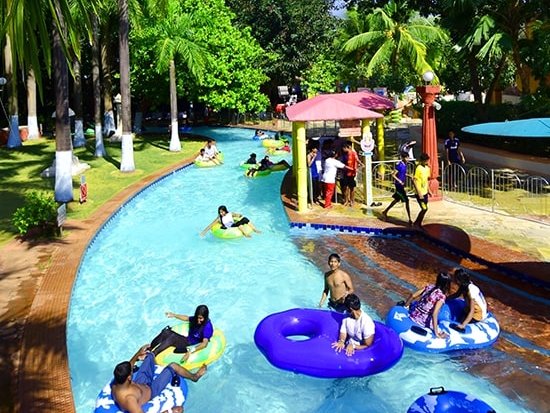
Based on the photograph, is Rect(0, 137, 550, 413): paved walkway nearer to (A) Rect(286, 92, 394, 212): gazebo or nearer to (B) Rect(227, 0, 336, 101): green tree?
(A) Rect(286, 92, 394, 212): gazebo

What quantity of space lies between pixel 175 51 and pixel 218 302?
20.1 metres

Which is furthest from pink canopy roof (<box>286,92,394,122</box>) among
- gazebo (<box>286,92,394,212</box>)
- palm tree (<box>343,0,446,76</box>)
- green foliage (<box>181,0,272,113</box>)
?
green foliage (<box>181,0,272,113</box>)

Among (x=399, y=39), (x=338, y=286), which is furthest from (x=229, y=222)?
(x=399, y=39)

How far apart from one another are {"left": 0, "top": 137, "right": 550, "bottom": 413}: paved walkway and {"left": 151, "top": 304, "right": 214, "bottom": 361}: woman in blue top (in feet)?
3.98

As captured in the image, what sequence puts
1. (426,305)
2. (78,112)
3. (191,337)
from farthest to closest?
1. (78,112)
2. (426,305)
3. (191,337)

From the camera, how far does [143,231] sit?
1501 cm

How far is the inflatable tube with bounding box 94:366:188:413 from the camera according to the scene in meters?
6.27

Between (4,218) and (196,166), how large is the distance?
1086 centimetres

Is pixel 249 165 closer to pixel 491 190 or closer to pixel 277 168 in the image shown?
pixel 277 168

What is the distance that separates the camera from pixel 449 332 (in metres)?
7.71

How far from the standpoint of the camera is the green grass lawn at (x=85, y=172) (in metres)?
15.9

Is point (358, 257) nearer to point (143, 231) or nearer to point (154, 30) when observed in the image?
point (143, 231)

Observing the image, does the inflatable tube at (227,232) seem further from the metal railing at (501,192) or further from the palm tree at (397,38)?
the palm tree at (397,38)

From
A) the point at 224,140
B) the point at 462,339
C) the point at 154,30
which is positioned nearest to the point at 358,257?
the point at 462,339
